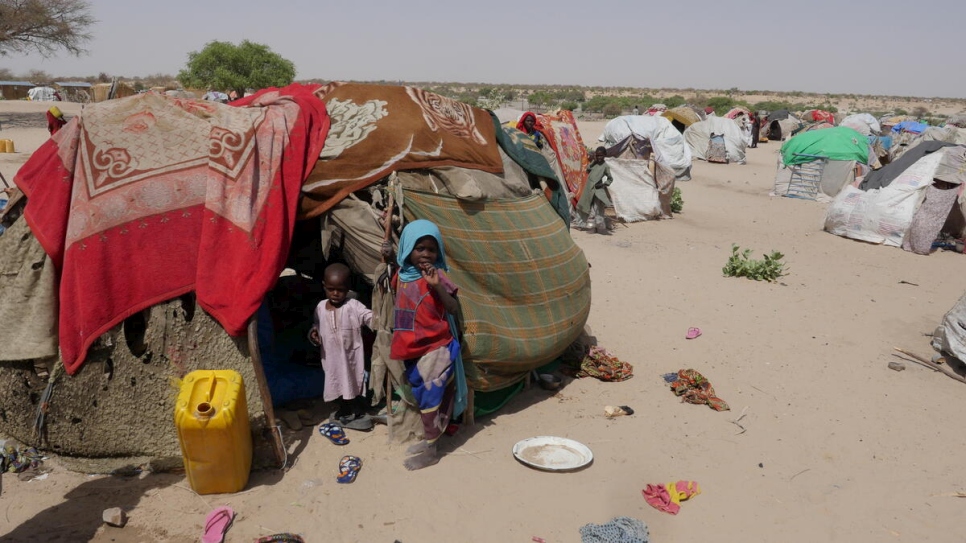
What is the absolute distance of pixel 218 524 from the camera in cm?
351

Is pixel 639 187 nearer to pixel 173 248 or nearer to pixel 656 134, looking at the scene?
pixel 656 134

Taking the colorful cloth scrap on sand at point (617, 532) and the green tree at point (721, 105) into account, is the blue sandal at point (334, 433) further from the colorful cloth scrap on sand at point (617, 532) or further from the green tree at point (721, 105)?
the green tree at point (721, 105)

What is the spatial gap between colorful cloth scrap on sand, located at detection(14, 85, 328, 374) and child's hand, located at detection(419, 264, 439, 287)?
37.5 inches

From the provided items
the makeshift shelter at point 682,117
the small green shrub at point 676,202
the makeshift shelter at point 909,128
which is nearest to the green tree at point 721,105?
the makeshift shelter at point 909,128

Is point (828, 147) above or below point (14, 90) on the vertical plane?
below

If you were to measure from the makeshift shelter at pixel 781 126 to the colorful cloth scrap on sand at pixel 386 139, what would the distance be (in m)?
27.6

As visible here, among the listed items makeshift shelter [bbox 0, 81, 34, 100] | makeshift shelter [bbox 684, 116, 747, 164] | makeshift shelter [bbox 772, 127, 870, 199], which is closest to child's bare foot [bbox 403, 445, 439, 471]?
makeshift shelter [bbox 772, 127, 870, 199]

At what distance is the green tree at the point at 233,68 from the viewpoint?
97.5ft

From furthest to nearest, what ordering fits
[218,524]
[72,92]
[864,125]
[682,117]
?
[72,92] < [864,125] < [682,117] < [218,524]

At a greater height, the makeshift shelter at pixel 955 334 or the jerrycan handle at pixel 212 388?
the jerrycan handle at pixel 212 388

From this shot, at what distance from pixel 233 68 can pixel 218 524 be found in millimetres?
31039

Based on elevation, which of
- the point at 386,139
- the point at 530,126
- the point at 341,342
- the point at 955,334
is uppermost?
the point at 386,139

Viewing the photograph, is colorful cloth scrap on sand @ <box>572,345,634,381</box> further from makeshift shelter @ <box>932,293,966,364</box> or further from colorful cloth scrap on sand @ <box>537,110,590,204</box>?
colorful cloth scrap on sand @ <box>537,110,590,204</box>

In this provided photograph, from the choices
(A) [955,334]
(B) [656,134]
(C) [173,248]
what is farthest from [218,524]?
(B) [656,134]
